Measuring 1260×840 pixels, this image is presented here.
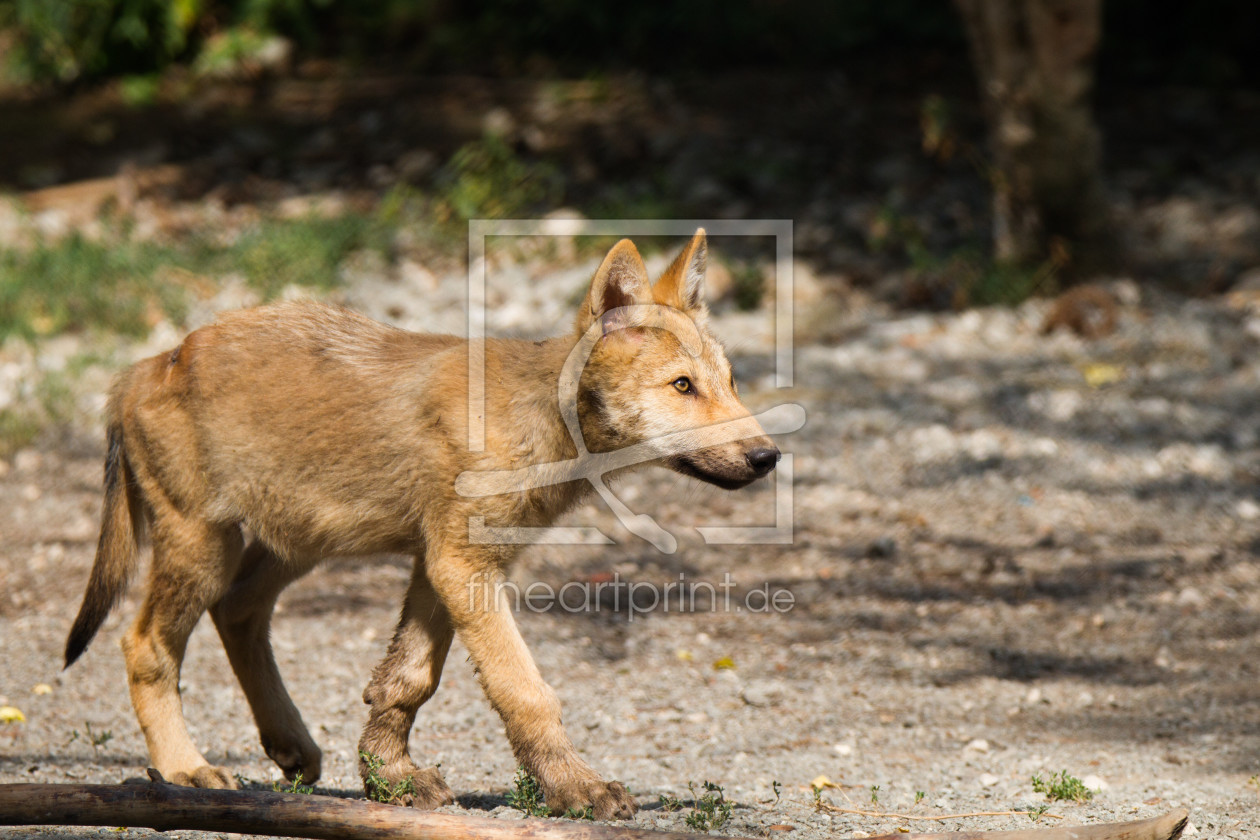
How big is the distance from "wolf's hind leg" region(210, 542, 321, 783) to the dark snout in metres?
1.81

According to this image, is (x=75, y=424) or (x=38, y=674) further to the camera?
(x=75, y=424)

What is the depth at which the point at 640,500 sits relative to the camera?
7.64 metres

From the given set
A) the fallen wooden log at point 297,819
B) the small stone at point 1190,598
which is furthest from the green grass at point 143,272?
the fallen wooden log at point 297,819

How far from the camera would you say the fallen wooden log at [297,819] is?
3.28 metres

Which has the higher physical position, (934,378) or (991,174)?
(991,174)

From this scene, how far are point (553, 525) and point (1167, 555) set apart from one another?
3.93 meters

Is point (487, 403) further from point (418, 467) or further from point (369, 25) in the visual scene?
point (369, 25)

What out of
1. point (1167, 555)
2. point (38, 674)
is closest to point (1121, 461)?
point (1167, 555)

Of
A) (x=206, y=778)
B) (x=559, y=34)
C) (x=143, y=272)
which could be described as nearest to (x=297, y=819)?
(x=206, y=778)

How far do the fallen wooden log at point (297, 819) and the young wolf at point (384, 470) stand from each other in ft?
2.51

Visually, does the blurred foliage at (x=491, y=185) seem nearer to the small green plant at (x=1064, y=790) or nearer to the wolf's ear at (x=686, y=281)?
the wolf's ear at (x=686, y=281)

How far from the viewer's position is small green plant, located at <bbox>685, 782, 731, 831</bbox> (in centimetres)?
393

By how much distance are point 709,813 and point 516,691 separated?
727mm

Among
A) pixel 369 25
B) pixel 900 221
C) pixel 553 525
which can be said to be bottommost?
pixel 553 525
